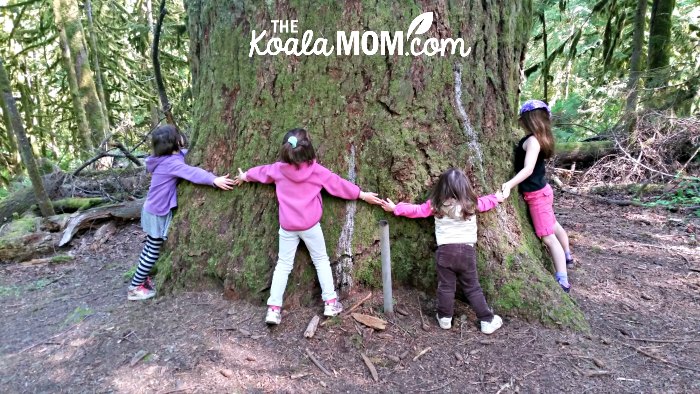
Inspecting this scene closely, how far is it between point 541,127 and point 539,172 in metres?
0.40

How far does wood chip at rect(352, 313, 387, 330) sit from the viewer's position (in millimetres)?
2984

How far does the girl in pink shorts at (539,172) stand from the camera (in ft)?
12.0

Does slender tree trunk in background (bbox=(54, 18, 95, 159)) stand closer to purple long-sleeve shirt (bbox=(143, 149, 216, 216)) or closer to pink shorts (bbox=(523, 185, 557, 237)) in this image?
purple long-sleeve shirt (bbox=(143, 149, 216, 216))

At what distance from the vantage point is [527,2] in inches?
152

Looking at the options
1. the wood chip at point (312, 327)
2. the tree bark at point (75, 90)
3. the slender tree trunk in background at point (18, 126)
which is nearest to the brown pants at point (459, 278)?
the wood chip at point (312, 327)

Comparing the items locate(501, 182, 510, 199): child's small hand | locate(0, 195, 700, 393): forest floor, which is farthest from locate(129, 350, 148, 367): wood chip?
locate(501, 182, 510, 199): child's small hand

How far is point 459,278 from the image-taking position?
3.12 metres

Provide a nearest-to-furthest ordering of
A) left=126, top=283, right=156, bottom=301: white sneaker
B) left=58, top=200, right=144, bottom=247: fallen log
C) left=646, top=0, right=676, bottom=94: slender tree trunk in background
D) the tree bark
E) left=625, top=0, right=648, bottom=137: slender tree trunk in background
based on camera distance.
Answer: left=126, top=283, right=156, bottom=301: white sneaker
left=58, top=200, right=144, bottom=247: fallen log
left=625, top=0, right=648, bottom=137: slender tree trunk in background
left=646, top=0, right=676, bottom=94: slender tree trunk in background
the tree bark

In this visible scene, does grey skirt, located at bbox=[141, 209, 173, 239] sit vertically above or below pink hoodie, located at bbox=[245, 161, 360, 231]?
below

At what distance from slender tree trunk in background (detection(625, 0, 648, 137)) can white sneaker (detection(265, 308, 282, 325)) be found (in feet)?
25.4

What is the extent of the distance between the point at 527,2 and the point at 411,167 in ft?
6.68

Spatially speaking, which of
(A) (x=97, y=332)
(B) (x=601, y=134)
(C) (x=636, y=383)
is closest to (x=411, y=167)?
(C) (x=636, y=383)

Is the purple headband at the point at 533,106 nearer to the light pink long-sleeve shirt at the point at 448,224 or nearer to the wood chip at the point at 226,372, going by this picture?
the light pink long-sleeve shirt at the point at 448,224

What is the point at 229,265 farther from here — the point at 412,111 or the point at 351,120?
the point at 412,111
